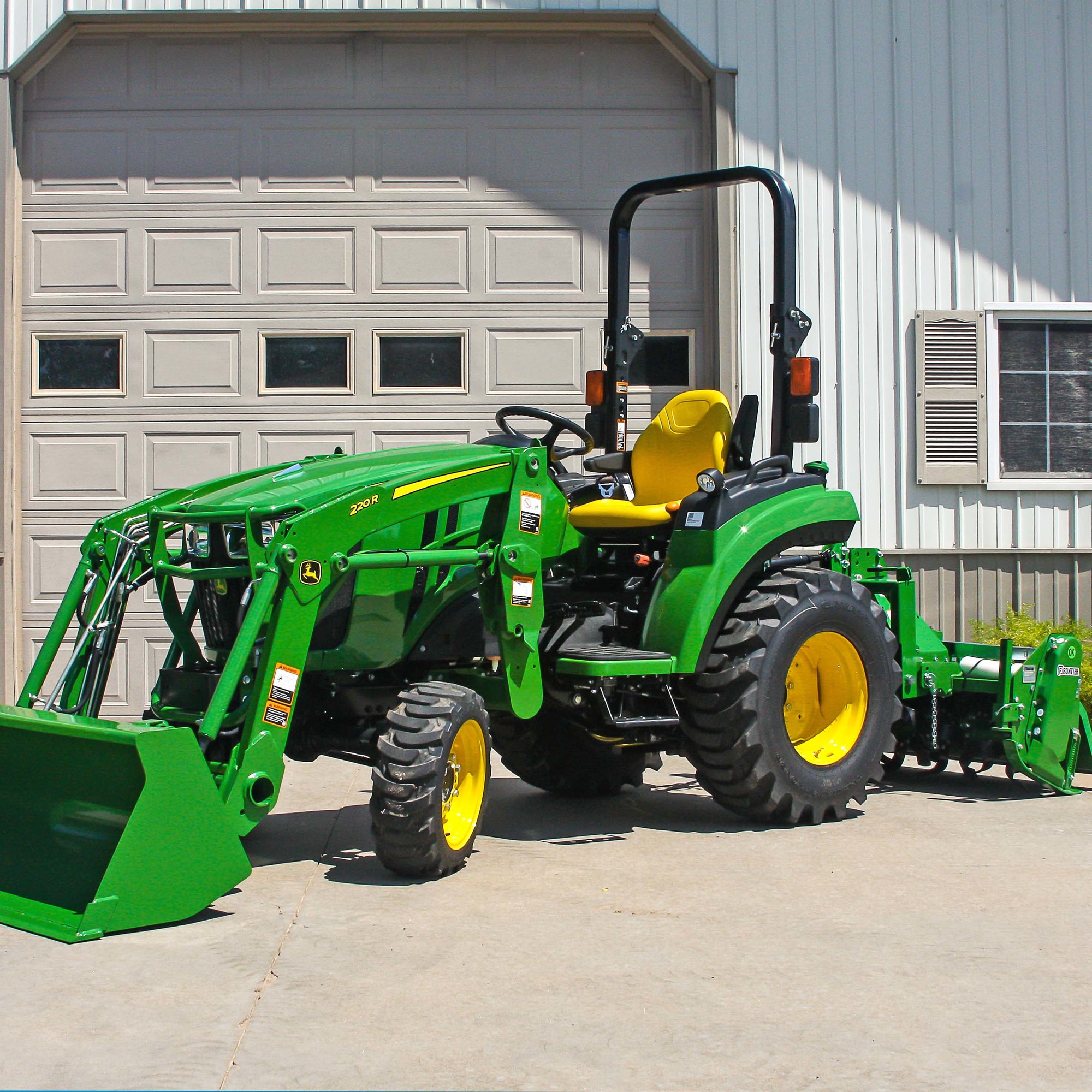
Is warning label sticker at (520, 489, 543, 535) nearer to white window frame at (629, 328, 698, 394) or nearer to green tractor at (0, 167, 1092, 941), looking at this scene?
green tractor at (0, 167, 1092, 941)

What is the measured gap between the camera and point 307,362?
9.12 metres

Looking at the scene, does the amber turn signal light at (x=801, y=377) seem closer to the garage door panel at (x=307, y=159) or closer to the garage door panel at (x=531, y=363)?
the garage door panel at (x=531, y=363)

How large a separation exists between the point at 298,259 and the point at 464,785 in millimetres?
5217

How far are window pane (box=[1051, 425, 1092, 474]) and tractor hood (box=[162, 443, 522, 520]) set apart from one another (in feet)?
17.2

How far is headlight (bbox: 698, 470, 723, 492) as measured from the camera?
5.57 meters

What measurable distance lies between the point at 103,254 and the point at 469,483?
16.5 ft

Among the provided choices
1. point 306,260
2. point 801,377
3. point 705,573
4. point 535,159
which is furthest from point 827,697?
point 306,260

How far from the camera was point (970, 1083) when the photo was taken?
288 centimetres

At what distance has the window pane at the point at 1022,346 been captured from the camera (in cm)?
930

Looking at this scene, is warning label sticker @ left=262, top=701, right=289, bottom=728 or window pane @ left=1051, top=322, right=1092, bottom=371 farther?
window pane @ left=1051, top=322, right=1092, bottom=371

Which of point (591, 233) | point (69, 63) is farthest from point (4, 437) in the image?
point (591, 233)

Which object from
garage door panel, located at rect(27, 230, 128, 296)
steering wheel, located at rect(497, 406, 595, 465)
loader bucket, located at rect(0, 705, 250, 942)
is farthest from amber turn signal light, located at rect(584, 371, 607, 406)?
garage door panel, located at rect(27, 230, 128, 296)

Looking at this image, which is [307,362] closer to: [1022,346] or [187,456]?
[187,456]

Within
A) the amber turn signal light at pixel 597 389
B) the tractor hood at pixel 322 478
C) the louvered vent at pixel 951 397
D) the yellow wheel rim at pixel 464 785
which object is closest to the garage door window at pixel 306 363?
the amber turn signal light at pixel 597 389
